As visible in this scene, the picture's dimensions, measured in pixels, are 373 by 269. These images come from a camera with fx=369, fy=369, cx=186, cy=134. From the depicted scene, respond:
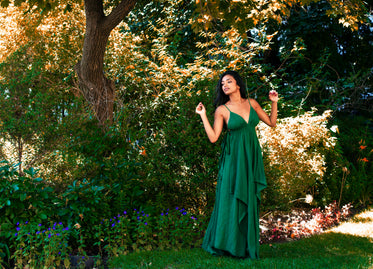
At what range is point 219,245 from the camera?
383cm

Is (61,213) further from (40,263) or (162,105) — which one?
(162,105)

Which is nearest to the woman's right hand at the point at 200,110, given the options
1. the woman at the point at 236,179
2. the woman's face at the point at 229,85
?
the woman at the point at 236,179

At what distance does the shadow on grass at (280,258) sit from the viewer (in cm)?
356

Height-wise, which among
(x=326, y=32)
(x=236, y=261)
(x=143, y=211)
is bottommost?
(x=236, y=261)

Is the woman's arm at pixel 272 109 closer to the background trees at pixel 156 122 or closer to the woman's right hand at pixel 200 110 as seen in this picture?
the woman's right hand at pixel 200 110

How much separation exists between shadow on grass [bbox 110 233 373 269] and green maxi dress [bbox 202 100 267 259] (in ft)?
0.52

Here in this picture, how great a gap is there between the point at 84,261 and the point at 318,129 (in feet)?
14.6

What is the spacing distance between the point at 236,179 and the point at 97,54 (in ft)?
11.9

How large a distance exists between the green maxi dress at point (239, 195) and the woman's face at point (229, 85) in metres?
0.25

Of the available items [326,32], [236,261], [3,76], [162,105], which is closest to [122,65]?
[162,105]

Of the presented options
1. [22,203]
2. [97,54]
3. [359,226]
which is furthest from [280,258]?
[97,54]

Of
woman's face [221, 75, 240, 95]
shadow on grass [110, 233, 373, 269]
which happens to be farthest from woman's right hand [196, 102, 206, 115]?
shadow on grass [110, 233, 373, 269]

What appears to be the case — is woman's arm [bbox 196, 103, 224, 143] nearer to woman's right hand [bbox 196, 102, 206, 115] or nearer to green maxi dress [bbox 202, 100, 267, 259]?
woman's right hand [bbox 196, 102, 206, 115]

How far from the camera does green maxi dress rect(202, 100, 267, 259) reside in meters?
3.80
